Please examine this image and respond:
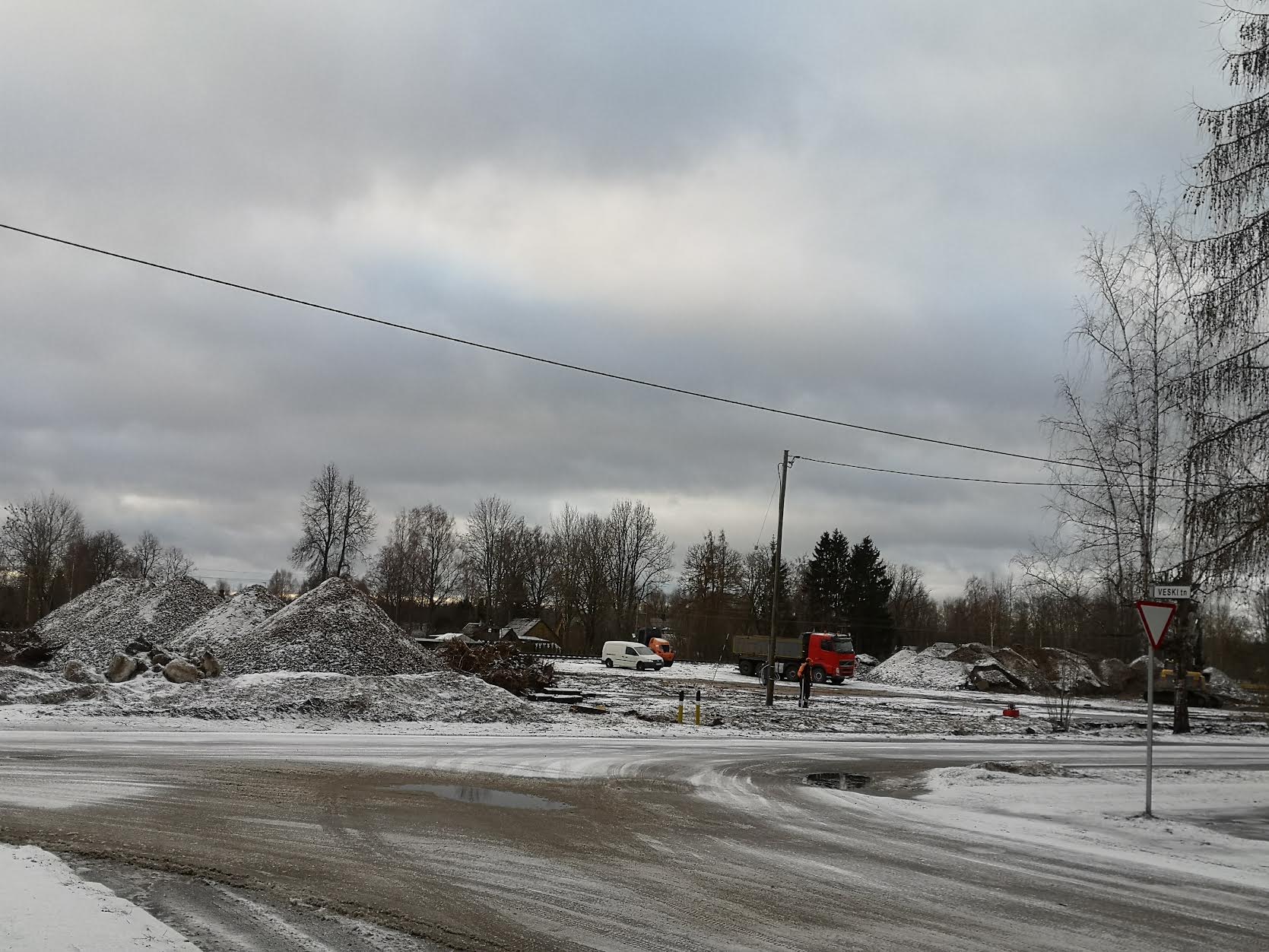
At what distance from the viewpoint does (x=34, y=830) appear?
9.77 meters

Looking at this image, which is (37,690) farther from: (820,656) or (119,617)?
(820,656)

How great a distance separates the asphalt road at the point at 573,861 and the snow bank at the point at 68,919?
0.36m

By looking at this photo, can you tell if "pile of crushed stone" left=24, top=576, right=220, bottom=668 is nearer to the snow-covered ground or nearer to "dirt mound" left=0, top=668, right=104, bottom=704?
"dirt mound" left=0, top=668, right=104, bottom=704

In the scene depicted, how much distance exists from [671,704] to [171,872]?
89.6 feet

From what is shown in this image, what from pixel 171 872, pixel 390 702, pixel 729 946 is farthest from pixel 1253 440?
pixel 390 702

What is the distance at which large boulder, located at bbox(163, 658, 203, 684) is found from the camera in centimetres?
2639

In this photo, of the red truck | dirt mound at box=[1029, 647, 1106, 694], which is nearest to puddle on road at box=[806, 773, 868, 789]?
the red truck

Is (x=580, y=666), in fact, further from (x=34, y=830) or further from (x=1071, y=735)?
(x=34, y=830)

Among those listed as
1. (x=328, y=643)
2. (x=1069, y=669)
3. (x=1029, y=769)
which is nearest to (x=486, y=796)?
(x=1029, y=769)

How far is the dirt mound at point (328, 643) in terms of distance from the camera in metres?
29.9

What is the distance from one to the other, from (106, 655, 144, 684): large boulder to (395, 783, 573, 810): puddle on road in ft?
54.1

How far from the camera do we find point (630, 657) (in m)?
60.6

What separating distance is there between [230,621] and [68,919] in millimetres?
32430

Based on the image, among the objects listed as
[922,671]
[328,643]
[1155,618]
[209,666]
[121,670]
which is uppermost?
[1155,618]
